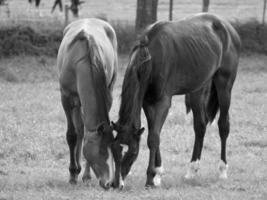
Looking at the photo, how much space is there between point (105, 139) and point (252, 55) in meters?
14.2

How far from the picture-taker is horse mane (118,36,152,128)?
6656 millimetres

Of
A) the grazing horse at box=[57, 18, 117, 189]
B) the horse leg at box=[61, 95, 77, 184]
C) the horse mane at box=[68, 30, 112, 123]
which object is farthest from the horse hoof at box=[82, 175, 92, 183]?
the horse mane at box=[68, 30, 112, 123]

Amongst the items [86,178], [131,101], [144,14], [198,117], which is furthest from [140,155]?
[144,14]

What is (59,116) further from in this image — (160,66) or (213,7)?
(213,7)

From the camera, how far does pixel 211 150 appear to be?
934cm

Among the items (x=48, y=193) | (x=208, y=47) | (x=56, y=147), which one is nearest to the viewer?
(x=48, y=193)

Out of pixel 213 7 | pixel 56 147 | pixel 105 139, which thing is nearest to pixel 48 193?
pixel 105 139

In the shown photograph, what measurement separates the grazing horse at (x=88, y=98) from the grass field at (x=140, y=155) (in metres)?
0.31

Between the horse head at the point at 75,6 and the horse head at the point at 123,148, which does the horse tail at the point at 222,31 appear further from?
the horse head at the point at 75,6

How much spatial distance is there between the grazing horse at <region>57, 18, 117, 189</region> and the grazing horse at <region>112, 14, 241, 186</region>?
0.16 m

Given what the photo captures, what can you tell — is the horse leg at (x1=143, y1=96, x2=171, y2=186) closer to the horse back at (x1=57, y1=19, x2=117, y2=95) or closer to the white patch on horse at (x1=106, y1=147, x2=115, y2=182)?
the white patch on horse at (x1=106, y1=147, x2=115, y2=182)

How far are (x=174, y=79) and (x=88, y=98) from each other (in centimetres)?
109

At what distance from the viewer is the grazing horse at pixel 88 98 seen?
6684 millimetres

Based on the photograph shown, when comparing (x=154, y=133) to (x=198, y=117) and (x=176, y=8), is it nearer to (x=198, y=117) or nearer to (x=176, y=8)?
(x=198, y=117)
